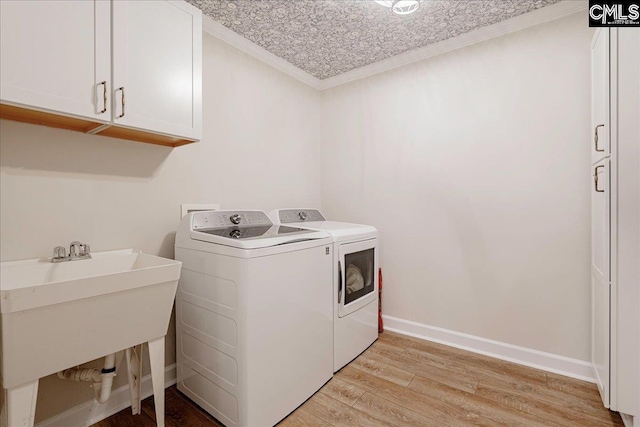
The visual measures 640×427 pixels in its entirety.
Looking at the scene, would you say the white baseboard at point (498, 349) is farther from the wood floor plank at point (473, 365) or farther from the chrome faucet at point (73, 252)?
the chrome faucet at point (73, 252)

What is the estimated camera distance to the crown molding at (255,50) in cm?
211

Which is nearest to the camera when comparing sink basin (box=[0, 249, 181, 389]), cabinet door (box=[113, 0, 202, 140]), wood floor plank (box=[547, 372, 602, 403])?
sink basin (box=[0, 249, 181, 389])

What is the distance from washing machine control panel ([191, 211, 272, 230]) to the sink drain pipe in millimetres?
755

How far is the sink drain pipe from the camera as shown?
55.5 inches

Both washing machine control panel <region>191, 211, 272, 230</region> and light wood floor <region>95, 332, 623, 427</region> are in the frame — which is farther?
washing machine control panel <region>191, 211, 272, 230</region>

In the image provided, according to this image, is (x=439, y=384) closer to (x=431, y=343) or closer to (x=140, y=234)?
(x=431, y=343)

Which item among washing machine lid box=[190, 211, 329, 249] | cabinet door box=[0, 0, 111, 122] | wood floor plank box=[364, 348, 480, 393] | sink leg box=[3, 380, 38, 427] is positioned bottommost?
wood floor plank box=[364, 348, 480, 393]

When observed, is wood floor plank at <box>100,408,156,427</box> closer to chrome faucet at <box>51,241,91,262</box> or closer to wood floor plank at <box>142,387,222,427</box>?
wood floor plank at <box>142,387,222,427</box>

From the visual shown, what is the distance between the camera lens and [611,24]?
149 centimetres

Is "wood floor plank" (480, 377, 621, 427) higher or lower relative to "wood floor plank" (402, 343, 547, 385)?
→ lower

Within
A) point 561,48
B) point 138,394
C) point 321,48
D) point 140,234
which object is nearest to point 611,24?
point 561,48

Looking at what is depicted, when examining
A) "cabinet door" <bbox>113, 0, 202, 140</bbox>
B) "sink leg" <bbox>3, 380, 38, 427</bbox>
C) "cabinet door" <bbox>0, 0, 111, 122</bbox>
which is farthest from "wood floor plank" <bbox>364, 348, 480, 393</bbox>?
"cabinet door" <bbox>0, 0, 111, 122</bbox>

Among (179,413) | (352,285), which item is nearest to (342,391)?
(352,285)

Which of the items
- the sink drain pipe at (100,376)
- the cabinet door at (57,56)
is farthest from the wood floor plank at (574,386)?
the cabinet door at (57,56)
